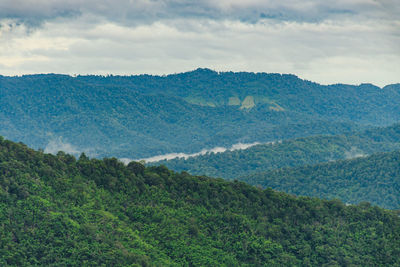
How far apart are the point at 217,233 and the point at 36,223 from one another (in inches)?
1108

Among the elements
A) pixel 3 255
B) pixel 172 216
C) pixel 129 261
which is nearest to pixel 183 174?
pixel 172 216

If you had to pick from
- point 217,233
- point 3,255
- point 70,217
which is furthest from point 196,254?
point 3,255

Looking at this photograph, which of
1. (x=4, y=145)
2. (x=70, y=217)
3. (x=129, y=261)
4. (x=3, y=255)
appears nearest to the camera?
(x=3, y=255)

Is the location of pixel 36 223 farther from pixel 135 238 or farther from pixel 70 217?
pixel 135 238

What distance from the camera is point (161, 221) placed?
9650cm

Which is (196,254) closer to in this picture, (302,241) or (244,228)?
(244,228)

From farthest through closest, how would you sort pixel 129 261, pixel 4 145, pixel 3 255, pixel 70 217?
pixel 4 145
pixel 70 217
pixel 129 261
pixel 3 255

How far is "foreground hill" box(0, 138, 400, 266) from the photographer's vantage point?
8394cm

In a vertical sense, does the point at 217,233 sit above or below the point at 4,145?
below

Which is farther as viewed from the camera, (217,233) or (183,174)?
(183,174)

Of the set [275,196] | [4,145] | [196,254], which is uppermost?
[4,145]

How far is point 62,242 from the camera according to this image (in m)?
83.6

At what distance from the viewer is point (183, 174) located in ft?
359

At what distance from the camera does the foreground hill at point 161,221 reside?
83.9 metres
